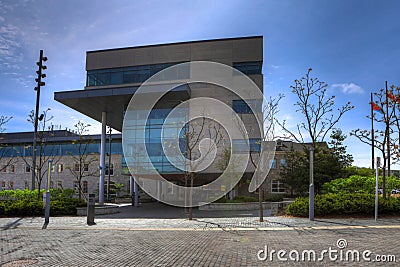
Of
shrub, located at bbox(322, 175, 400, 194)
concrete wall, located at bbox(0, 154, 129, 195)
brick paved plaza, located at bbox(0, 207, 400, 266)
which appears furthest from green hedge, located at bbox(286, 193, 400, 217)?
concrete wall, located at bbox(0, 154, 129, 195)

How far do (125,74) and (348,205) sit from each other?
928 inches

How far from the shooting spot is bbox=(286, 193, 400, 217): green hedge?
14.3 m

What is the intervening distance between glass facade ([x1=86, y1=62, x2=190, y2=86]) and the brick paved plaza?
19318mm

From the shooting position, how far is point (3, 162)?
162ft

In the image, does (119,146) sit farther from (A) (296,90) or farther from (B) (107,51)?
(A) (296,90)

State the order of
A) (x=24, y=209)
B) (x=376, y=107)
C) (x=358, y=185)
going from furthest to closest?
(x=358, y=185)
(x=24, y=209)
(x=376, y=107)

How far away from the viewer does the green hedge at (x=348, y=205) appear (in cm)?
1434

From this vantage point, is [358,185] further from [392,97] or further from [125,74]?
[125,74]

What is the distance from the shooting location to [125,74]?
33.0 meters

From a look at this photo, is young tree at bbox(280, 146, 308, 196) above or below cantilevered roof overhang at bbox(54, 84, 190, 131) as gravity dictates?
below

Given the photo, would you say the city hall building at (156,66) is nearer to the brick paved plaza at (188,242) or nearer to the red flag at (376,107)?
the red flag at (376,107)

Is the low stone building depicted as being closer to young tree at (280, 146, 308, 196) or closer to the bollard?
young tree at (280, 146, 308, 196)

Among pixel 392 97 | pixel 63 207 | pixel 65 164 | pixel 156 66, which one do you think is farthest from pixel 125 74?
pixel 392 97

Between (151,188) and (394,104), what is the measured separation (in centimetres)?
2839
